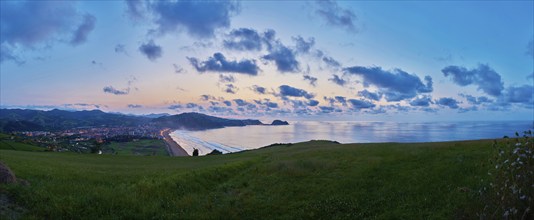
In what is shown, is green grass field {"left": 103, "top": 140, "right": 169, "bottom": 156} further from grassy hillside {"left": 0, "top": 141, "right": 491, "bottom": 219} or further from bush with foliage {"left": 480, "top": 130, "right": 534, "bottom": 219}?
bush with foliage {"left": 480, "top": 130, "right": 534, "bottom": 219}

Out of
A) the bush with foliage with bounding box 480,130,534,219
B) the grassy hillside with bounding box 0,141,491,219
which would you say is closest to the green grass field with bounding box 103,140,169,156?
Result: the grassy hillside with bounding box 0,141,491,219

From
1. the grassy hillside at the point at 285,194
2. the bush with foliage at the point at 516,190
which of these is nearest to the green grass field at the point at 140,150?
the grassy hillside at the point at 285,194

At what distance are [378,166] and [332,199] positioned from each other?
334 inches

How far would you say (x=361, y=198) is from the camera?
15.0m

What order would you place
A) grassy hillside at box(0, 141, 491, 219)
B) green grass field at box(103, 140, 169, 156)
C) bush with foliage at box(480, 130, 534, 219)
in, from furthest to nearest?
green grass field at box(103, 140, 169, 156)
grassy hillside at box(0, 141, 491, 219)
bush with foliage at box(480, 130, 534, 219)

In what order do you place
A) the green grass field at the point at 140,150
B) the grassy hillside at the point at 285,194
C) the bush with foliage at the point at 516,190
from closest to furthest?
the bush with foliage at the point at 516,190
the grassy hillside at the point at 285,194
the green grass field at the point at 140,150

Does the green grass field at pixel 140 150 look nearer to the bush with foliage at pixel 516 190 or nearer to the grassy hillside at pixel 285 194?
the grassy hillside at pixel 285 194

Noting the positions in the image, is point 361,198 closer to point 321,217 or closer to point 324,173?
point 321,217

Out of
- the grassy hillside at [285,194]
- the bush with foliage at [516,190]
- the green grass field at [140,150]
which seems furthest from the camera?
the green grass field at [140,150]

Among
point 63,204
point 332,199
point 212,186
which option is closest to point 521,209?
point 332,199

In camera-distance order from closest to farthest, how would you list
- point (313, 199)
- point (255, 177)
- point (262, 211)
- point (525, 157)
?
point (525, 157) → point (262, 211) → point (313, 199) → point (255, 177)

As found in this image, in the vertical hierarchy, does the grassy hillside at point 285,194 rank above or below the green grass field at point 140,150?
above

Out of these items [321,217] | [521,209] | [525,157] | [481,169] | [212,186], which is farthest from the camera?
[212,186]

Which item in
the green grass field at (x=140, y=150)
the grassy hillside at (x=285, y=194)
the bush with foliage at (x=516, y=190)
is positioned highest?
the bush with foliage at (x=516, y=190)
